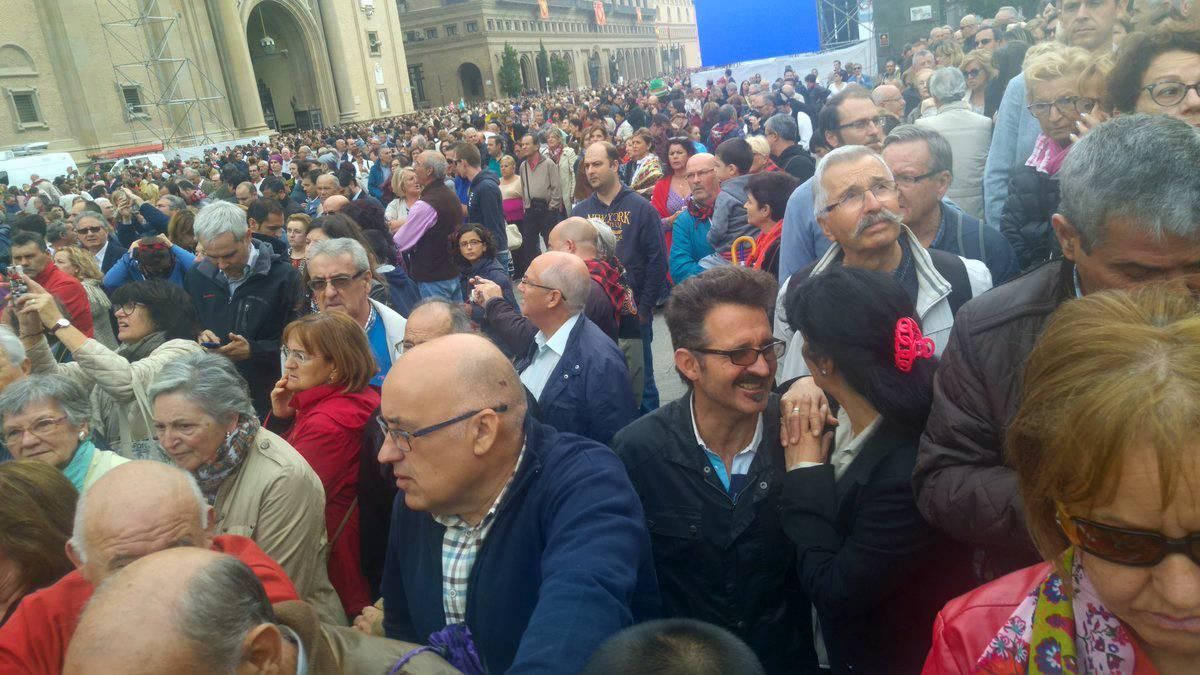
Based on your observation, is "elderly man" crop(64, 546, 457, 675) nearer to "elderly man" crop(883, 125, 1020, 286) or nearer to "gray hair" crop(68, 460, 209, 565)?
"gray hair" crop(68, 460, 209, 565)

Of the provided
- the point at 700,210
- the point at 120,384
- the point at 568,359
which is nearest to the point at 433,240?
the point at 700,210

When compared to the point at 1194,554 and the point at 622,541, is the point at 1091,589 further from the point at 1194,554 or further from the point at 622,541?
the point at 622,541

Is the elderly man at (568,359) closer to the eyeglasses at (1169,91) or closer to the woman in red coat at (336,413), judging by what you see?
the woman in red coat at (336,413)

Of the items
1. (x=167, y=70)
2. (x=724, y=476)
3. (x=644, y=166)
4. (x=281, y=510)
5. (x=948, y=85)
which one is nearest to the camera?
(x=724, y=476)

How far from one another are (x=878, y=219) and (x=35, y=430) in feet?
11.1

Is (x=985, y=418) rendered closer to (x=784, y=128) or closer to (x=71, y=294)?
(x=784, y=128)

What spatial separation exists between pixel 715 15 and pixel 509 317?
23727mm

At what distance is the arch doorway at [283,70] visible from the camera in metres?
39.5

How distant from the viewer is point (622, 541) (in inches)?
70.1

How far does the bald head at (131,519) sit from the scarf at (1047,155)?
3.94 metres

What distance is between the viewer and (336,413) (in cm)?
318

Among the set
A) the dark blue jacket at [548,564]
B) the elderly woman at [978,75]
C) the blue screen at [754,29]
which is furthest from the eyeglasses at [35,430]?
the blue screen at [754,29]

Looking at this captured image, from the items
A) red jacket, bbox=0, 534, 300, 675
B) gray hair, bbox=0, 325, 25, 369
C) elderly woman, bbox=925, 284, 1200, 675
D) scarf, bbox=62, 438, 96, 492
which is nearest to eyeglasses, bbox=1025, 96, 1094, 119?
elderly woman, bbox=925, 284, 1200, 675

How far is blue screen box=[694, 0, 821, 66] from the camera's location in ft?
76.1
